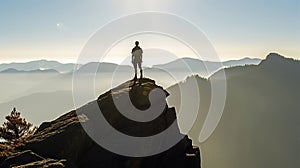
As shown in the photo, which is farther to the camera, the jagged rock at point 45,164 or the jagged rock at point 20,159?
the jagged rock at point 20,159

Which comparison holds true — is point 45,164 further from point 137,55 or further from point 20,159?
point 137,55

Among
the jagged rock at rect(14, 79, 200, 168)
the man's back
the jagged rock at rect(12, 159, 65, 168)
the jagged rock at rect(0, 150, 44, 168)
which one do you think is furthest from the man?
the jagged rock at rect(12, 159, 65, 168)

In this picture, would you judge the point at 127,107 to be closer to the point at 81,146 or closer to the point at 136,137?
the point at 136,137

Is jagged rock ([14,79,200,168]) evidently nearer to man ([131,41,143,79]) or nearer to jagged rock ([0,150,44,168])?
jagged rock ([0,150,44,168])

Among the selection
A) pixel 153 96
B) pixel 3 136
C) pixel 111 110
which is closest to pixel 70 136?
pixel 111 110

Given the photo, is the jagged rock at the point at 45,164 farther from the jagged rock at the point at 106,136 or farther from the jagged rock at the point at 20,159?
the jagged rock at the point at 20,159

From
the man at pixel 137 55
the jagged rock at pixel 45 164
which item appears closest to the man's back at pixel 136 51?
the man at pixel 137 55

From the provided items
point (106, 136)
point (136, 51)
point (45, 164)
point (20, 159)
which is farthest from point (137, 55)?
point (45, 164)

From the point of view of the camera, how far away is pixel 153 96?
34.0 metres

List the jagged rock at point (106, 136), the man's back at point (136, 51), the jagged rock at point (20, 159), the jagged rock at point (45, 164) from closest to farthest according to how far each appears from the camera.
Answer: the jagged rock at point (45, 164)
the jagged rock at point (20, 159)
the jagged rock at point (106, 136)
the man's back at point (136, 51)

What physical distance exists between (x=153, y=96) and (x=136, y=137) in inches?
248

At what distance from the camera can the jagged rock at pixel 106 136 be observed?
26.5m

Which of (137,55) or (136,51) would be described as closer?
(136,51)

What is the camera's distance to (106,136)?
2853 cm
